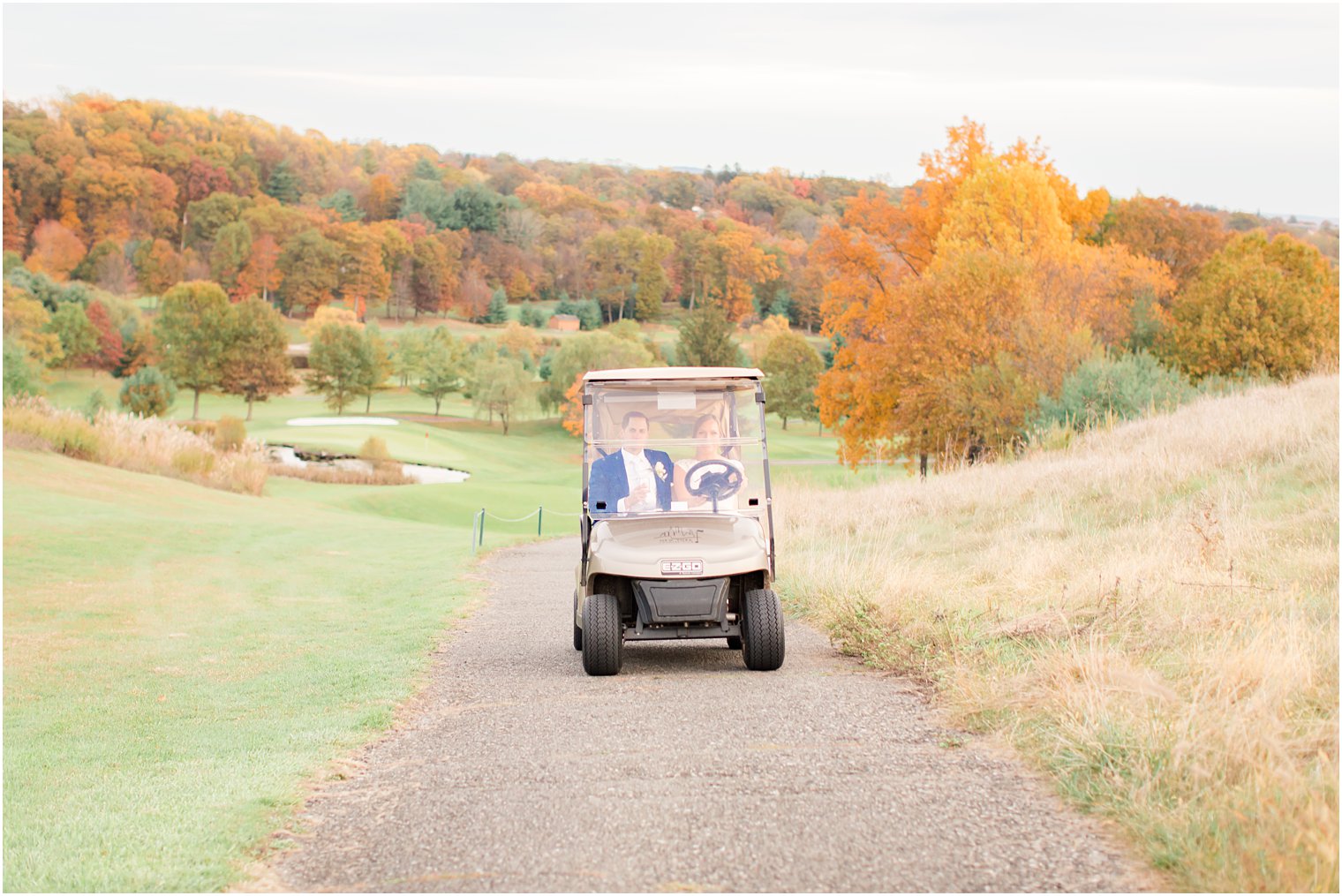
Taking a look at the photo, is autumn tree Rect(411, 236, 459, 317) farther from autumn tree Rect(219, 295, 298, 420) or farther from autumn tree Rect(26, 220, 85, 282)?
autumn tree Rect(219, 295, 298, 420)

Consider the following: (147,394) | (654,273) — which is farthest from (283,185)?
(147,394)

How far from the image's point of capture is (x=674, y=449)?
8.88 metres

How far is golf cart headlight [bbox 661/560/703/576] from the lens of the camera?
7.96 m

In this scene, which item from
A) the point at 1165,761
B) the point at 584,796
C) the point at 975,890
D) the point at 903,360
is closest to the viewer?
the point at 975,890

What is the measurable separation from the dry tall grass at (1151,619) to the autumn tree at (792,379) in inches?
2386

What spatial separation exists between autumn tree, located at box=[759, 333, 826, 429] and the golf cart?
223 ft

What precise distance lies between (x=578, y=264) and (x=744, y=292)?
2132 cm

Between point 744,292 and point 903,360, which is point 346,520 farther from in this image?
point 744,292

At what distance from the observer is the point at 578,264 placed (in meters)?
129

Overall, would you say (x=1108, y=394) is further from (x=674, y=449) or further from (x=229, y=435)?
(x=229, y=435)

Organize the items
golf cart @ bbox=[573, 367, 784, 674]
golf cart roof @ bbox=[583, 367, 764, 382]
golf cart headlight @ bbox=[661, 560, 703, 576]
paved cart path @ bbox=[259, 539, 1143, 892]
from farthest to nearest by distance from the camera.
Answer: golf cart roof @ bbox=[583, 367, 764, 382]
golf cart @ bbox=[573, 367, 784, 674]
golf cart headlight @ bbox=[661, 560, 703, 576]
paved cart path @ bbox=[259, 539, 1143, 892]

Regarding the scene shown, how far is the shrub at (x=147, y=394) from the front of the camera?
68.8 m

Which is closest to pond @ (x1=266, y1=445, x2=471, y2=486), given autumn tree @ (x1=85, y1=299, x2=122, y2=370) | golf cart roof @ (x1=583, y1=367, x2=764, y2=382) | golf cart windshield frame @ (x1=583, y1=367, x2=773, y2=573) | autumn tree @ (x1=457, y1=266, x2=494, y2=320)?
autumn tree @ (x1=85, y1=299, x2=122, y2=370)

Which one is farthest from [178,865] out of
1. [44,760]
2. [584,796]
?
[44,760]
